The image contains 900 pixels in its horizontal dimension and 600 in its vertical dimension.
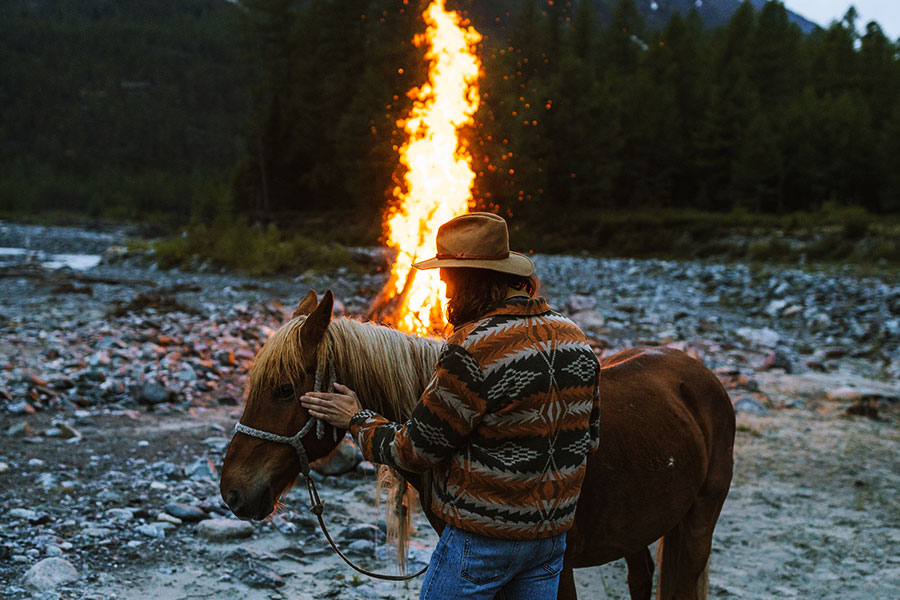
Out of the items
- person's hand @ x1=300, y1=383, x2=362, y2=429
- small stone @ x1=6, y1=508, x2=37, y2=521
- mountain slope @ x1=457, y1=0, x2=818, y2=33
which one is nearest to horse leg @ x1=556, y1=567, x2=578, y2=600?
person's hand @ x1=300, y1=383, x2=362, y2=429

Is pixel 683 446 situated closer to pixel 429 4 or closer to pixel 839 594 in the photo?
pixel 839 594

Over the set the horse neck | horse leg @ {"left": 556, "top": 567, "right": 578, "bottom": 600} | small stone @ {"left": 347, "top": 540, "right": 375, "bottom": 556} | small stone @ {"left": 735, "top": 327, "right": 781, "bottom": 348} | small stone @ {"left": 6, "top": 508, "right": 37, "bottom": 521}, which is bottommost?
small stone @ {"left": 347, "top": 540, "right": 375, "bottom": 556}

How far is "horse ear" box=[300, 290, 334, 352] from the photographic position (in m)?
2.33

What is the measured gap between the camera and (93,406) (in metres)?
7.00

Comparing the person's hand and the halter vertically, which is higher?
the person's hand

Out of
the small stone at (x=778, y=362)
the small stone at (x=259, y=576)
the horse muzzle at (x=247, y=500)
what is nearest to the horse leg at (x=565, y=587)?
the horse muzzle at (x=247, y=500)

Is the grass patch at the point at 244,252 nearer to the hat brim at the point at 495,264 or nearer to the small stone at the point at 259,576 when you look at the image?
the small stone at the point at 259,576

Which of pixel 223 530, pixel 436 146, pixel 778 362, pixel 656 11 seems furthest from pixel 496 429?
pixel 656 11

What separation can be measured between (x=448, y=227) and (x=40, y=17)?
217 metres

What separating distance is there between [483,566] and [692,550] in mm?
1742

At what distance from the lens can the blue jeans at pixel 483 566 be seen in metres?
1.94

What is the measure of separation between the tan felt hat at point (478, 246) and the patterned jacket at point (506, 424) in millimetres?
116

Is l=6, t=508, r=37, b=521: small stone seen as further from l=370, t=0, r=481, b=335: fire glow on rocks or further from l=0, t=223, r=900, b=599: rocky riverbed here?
l=370, t=0, r=481, b=335: fire glow on rocks

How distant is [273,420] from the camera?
238 centimetres
